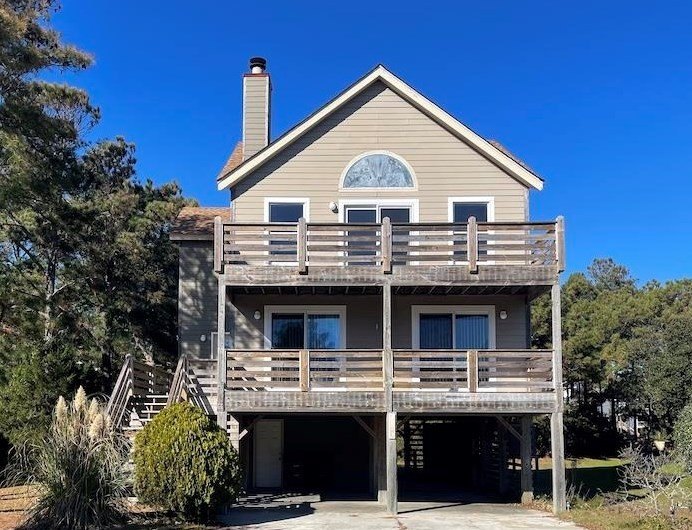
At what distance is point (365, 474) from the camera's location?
795 inches

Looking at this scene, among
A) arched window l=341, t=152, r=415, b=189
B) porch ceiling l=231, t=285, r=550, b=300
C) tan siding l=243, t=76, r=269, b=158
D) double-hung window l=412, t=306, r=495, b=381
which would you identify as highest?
tan siding l=243, t=76, r=269, b=158

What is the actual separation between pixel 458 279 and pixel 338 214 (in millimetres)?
3887

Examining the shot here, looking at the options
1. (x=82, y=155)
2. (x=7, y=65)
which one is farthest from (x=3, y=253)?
(x=7, y=65)

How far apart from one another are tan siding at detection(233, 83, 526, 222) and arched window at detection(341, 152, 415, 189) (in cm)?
17

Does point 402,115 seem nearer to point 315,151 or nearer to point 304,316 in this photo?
point 315,151

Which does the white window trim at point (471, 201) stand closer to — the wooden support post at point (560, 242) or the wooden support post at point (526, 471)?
the wooden support post at point (560, 242)

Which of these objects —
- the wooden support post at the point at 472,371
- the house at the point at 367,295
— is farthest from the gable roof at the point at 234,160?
the wooden support post at the point at 472,371

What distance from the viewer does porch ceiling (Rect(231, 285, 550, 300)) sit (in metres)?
16.8

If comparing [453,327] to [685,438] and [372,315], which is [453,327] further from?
[685,438]

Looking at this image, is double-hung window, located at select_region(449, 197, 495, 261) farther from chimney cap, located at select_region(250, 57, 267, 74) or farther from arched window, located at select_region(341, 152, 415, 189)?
chimney cap, located at select_region(250, 57, 267, 74)

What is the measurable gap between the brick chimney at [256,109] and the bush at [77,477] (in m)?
9.46

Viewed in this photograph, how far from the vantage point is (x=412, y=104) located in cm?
1877

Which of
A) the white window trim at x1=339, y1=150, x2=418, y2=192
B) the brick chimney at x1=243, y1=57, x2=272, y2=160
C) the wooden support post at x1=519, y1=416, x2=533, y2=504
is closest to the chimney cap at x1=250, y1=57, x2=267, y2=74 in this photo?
the brick chimney at x1=243, y1=57, x2=272, y2=160

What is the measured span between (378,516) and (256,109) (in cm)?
1105
